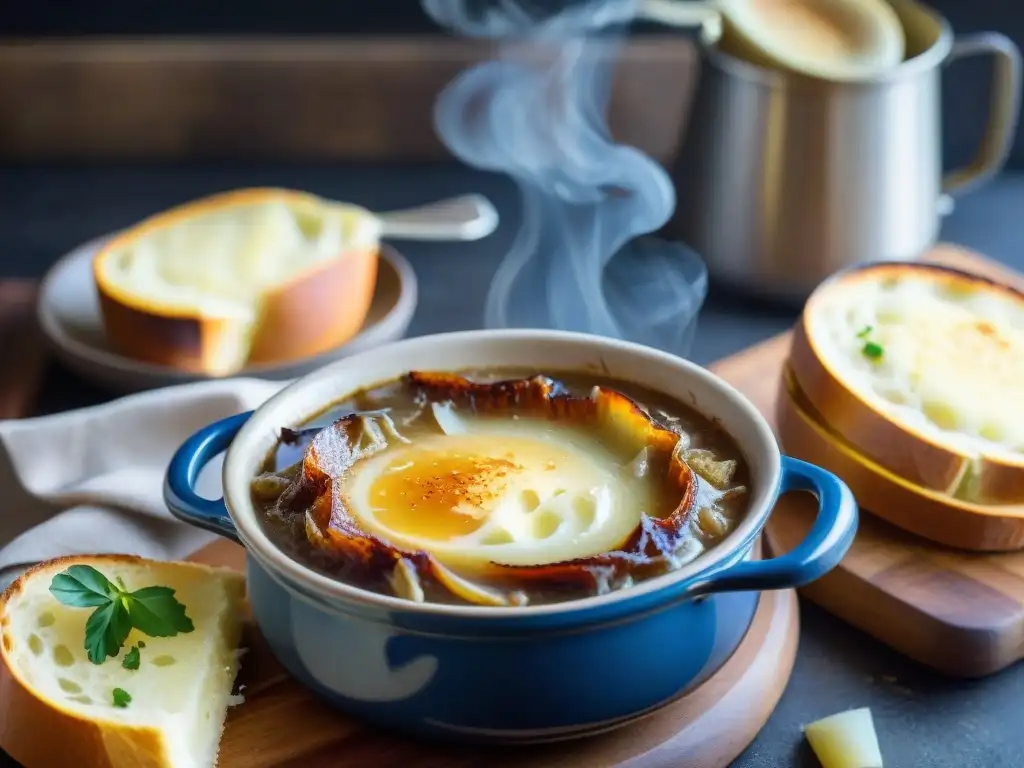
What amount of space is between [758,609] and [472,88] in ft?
5.18

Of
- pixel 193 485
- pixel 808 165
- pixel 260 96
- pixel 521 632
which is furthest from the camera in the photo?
pixel 260 96

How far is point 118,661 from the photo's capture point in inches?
50.8

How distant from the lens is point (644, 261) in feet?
7.57

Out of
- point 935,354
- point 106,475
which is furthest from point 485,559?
point 935,354

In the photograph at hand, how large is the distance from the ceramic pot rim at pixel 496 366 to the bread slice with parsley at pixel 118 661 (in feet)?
0.49

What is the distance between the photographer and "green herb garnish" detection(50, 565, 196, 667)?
1.29 metres

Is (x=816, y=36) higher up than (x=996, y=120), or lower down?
higher up

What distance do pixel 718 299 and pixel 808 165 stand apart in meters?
0.30

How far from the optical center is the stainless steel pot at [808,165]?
2.10m

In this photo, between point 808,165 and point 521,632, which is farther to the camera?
point 808,165

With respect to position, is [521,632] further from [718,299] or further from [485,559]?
[718,299]

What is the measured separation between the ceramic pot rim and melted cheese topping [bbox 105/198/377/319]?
1.91ft

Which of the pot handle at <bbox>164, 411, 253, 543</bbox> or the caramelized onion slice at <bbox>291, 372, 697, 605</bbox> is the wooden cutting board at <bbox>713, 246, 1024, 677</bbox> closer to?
the caramelized onion slice at <bbox>291, 372, 697, 605</bbox>

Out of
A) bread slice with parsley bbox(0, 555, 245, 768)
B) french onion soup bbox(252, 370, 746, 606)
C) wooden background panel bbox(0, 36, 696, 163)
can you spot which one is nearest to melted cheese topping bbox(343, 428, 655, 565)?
french onion soup bbox(252, 370, 746, 606)
